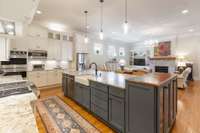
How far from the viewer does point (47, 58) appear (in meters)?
5.61

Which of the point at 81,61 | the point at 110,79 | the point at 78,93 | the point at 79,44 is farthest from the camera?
the point at 81,61

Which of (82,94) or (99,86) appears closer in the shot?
(99,86)

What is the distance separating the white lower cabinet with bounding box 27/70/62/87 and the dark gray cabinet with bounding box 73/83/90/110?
2.61 meters

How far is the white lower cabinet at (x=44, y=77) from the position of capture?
5.13 metres

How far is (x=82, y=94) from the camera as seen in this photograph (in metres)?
3.22

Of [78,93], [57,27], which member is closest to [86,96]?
[78,93]

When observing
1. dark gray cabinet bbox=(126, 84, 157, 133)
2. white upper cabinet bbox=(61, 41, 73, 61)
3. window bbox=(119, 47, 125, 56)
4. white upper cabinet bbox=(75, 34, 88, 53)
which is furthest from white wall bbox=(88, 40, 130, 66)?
dark gray cabinet bbox=(126, 84, 157, 133)

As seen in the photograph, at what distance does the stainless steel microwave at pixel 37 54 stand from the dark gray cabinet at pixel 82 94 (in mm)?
2831

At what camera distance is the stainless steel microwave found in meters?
5.08

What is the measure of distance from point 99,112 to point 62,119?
2.91ft

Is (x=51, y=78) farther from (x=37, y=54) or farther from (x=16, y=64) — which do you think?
(x=16, y=64)

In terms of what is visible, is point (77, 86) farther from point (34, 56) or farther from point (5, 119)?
point (34, 56)

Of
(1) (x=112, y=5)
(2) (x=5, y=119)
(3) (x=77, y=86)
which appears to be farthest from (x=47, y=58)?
(2) (x=5, y=119)

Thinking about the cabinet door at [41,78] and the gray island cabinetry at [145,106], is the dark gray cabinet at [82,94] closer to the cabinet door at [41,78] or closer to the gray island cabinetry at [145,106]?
the gray island cabinetry at [145,106]
